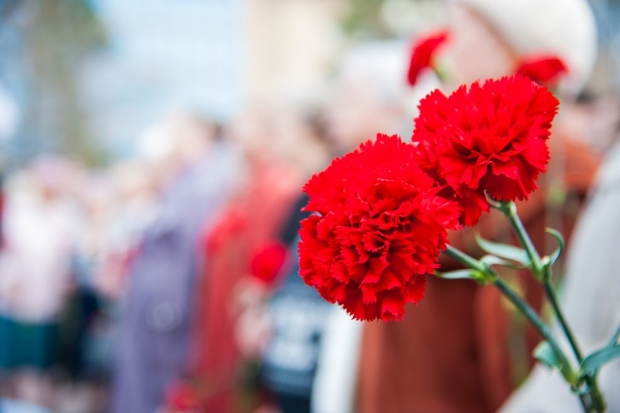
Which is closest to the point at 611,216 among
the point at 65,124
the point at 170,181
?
the point at 170,181

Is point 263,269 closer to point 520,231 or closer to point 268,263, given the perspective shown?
point 268,263

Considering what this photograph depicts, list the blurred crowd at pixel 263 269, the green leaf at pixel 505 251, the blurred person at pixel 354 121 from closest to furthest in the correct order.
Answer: the green leaf at pixel 505 251 < the blurred crowd at pixel 263 269 < the blurred person at pixel 354 121

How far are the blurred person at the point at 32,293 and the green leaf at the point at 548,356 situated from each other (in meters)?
3.06

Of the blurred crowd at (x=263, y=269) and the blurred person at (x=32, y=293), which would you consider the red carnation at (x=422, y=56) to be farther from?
the blurred person at (x=32, y=293)

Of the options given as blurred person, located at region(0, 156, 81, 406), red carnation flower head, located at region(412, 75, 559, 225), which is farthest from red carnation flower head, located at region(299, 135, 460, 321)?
blurred person, located at region(0, 156, 81, 406)

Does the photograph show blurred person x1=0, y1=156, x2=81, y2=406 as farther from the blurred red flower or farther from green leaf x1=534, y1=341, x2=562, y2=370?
green leaf x1=534, y1=341, x2=562, y2=370

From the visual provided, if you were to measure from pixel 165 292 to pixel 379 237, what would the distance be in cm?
202

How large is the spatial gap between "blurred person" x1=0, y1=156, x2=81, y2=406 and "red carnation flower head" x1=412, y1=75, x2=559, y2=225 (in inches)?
123

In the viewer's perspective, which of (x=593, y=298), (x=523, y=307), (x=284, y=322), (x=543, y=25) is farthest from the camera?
(x=284, y=322)

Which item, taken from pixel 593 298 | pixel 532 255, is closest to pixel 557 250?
pixel 532 255

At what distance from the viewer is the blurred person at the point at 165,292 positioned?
2.35m

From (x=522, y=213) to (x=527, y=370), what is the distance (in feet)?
0.85

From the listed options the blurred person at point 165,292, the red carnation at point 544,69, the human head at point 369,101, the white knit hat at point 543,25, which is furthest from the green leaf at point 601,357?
the blurred person at point 165,292

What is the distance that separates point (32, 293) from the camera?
3230 millimetres
